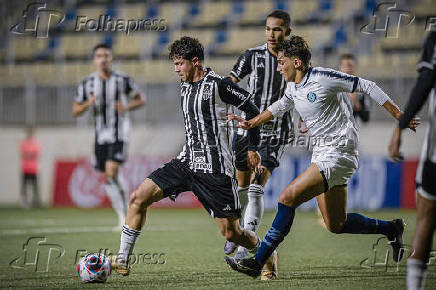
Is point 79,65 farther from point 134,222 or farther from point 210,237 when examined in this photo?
point 134,222

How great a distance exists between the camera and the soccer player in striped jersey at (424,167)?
14.0 feet

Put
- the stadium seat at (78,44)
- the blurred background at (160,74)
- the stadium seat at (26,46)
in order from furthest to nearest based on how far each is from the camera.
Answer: the stadium seat at (26,46), the stadium seat at (78,44), the blurred background at (160,74)

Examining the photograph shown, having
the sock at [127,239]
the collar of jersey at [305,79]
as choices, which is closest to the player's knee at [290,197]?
the collar of jersey at [305,79]

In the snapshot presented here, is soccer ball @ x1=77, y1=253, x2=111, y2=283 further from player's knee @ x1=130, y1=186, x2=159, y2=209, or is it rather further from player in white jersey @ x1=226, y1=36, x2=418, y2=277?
player in white jersey @ x1=226, y1=36, x2=418, y2=277

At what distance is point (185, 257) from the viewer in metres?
7.99

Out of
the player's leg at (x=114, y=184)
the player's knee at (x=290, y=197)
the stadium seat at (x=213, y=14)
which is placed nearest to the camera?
the player's knee at (x=290, y=197)

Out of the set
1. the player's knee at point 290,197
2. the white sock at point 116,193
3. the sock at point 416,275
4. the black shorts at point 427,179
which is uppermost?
the black shorts at point 427,179

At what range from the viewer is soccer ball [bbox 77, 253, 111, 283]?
19.7 ft

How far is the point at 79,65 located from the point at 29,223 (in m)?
8.45

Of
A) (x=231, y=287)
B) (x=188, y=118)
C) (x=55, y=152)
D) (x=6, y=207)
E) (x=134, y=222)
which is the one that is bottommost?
(x=6, y=207)

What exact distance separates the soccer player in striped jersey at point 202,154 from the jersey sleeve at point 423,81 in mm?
2013

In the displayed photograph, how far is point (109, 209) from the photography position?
17.3 m

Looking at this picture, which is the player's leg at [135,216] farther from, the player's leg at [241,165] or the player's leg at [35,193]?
the player's leg at [35,193]

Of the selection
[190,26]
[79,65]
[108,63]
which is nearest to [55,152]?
[79,65]
